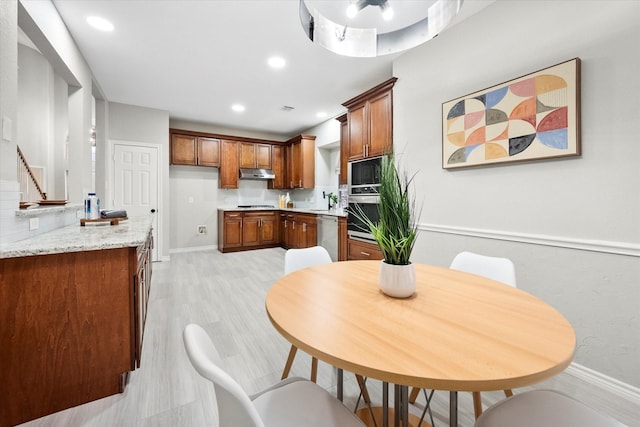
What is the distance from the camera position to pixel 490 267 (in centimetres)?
153

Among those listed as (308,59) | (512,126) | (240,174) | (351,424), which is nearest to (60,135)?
(240,174)

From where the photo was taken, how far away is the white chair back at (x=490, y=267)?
4.72ft

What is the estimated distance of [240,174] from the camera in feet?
19.5

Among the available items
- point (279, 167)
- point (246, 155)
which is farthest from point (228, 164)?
point (279, 167)

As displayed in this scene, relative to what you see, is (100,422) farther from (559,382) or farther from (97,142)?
(97,142)

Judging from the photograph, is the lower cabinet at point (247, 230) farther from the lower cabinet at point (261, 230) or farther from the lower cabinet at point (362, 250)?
the lower cabinet at point (362, 250)

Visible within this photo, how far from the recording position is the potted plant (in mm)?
988

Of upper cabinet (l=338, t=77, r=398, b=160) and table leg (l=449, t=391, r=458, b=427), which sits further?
upper cabinet (l=338, t=77, r=398, b=160)

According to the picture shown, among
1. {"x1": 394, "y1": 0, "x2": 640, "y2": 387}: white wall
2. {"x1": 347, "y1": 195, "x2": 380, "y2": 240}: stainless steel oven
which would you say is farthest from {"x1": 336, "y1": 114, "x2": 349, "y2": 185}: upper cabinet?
{"x1": 394, "y1": 0, "x2": 640, "y2": 387}: white wall

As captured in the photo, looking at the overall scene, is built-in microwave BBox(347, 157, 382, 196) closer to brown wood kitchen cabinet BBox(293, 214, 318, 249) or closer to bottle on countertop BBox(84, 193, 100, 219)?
brown wood kitchen cabinet BBox(293, 214, 318, 249)

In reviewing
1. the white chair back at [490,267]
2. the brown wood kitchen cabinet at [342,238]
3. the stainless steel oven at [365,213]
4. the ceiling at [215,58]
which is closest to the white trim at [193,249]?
the ceiling at [215,58]

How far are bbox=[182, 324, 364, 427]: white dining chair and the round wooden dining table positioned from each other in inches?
7.8

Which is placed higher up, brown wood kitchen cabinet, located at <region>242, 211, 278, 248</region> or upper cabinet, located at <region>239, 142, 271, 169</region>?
upper cabinet, located at <region>239, 142, 271, 169</region>

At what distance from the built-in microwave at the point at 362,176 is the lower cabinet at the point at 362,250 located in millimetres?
637
